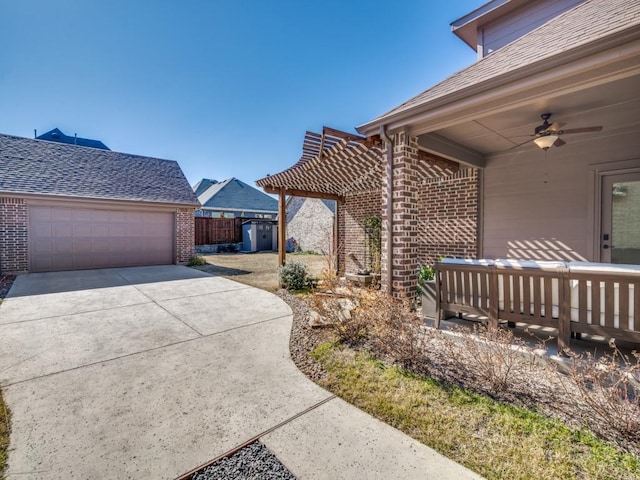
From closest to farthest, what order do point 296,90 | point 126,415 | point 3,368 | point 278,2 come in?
point 126,415 < point 3,368 < point 278,2 < point 296,90

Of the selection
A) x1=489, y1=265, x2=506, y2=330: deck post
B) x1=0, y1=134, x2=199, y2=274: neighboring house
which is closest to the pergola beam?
x1=489, y1=265, x2=506, y2=330: deck post

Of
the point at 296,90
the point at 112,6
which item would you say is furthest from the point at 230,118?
the point at 112,6

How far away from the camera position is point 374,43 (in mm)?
8539

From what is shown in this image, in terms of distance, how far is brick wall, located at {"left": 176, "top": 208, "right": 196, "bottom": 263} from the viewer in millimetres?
12055

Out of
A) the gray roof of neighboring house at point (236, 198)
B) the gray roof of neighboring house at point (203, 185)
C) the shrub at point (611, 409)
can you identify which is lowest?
the shrub at point (611, 409)

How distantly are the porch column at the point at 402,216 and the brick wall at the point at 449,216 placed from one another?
252 cm

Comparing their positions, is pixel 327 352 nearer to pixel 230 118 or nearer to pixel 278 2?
pixel 278 2

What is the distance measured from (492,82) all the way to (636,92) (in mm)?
1921

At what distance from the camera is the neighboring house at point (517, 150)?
301 centimetres

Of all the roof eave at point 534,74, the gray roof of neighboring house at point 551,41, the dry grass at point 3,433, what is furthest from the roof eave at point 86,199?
the roof eave at point 534,74

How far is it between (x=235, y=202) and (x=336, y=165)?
66.1ft

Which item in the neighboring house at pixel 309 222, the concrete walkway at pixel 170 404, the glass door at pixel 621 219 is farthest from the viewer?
Answer: the neighboring house at pixel 309 222

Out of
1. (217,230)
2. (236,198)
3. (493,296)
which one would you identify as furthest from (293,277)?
(236,198)

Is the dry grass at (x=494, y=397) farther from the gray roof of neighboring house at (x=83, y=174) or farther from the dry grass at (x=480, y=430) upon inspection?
the gray roof of neighboring house at (x=83, y=174)
